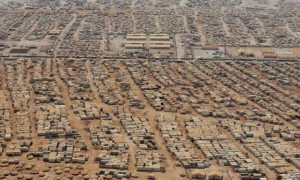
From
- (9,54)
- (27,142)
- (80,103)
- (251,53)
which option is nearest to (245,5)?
(251,53)

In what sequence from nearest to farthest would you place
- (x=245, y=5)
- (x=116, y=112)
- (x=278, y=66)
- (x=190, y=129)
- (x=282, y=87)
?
(x=190, y=129) → (x=116, y=112) → (x=282, y=87) → (x=278, y=66) → (x=245, y=5)

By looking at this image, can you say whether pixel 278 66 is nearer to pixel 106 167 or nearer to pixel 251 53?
pixel 251 53

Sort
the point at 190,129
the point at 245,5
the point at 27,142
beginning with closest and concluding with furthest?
the point at 27,142
the point at 190,129
the point at 245,5

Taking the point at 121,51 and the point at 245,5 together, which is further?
the point at 245,5

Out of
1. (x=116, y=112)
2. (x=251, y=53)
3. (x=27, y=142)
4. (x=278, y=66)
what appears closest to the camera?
(x=27, y=142)

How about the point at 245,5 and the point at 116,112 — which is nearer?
the point at 116,112

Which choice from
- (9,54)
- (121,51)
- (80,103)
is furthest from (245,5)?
(80,103)

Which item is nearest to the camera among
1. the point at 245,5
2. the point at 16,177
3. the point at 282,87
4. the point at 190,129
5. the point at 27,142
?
the point at 16,177

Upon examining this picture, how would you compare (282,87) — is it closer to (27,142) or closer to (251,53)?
(251,53)
